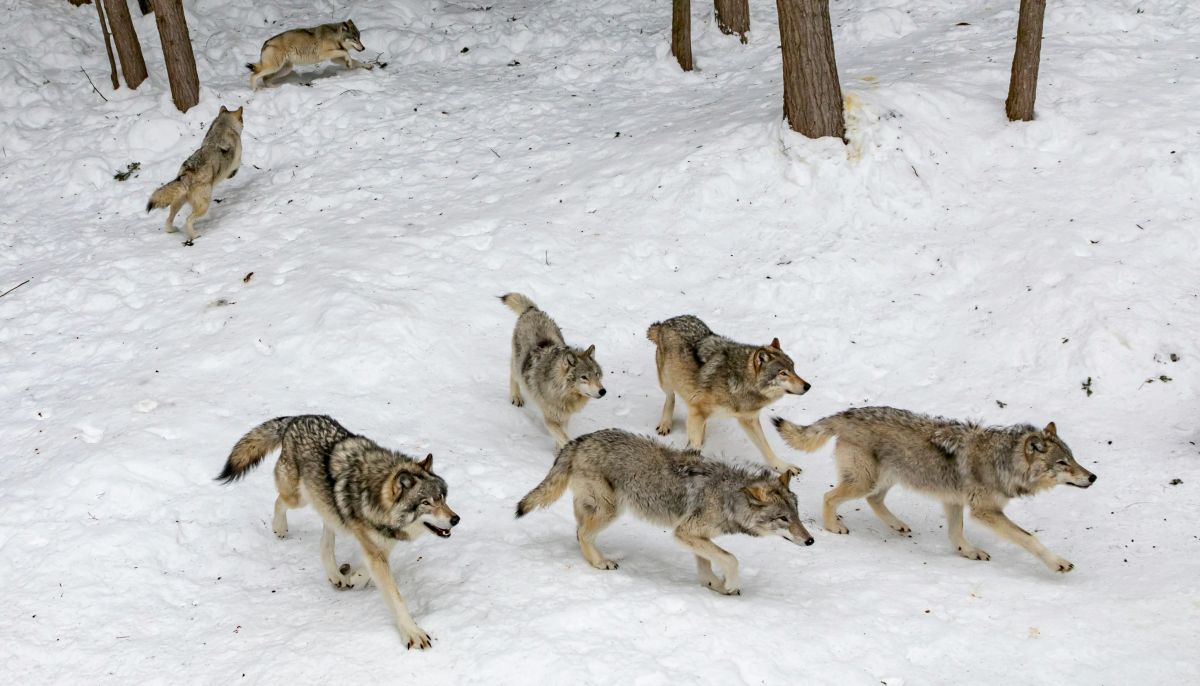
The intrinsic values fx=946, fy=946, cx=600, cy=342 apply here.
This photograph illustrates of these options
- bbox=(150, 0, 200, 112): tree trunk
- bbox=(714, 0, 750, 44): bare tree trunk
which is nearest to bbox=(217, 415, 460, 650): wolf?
bbox=(150, 0, 200, 112): tree trunk

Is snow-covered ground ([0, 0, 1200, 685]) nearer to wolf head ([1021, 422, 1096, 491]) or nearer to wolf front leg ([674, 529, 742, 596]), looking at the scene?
wolf front leg ([674, 529, 742, 596])

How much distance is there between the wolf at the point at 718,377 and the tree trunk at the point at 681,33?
8.59 m

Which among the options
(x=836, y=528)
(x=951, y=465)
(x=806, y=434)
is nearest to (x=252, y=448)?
(x=806, y=434)

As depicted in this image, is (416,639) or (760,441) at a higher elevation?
(416,639)

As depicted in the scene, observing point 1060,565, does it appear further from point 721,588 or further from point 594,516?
point 594,516

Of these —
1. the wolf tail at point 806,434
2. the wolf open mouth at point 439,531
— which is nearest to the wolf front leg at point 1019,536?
the wolf tail at point 806,434

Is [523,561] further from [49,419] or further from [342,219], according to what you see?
[342,219]

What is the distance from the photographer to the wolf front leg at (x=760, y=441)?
9875mm

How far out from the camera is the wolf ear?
24.4 feet

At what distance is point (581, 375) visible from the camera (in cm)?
977

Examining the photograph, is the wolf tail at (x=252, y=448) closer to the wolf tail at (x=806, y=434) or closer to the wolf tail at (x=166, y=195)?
the wolf tail at (x=806, y=434)

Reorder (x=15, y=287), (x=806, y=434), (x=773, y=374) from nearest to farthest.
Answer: (x=806, y=434) → (x=773, y=374) → (x=15, y=287)

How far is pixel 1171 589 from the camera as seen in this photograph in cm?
725

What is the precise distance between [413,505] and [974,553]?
4.87 m
